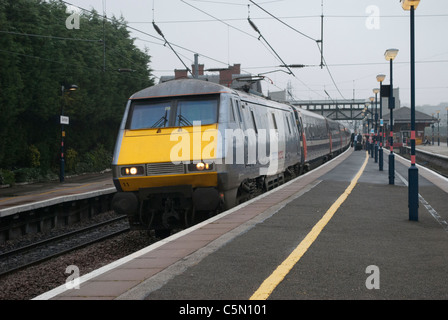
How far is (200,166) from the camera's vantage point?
10781 mm

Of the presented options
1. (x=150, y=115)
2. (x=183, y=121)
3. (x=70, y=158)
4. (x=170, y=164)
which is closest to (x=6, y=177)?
(x=70, y=158)

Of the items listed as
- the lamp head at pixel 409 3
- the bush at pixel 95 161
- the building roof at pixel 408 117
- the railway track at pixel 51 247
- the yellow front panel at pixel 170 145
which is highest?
the building roof at pixel 408 117

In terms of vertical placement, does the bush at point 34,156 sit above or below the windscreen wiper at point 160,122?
below

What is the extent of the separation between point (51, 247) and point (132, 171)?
12.9 ft

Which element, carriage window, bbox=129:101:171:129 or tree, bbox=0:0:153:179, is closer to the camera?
carriage window, bbox=129:101:171:129

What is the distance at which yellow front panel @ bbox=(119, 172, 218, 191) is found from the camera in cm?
1078

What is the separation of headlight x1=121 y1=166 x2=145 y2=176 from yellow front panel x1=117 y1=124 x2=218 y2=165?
0.12 m

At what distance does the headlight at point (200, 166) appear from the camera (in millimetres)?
10758

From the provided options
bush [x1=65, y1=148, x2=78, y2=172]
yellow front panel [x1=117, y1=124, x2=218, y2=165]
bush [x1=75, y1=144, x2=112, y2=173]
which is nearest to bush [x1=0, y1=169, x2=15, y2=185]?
bush [x1=65, y1=148, x2=78, y2=172]

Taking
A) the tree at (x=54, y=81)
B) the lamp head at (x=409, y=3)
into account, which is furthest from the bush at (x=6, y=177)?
the lamp head at (x=409, y=3)

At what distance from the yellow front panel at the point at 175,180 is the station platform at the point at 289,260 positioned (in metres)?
0.78

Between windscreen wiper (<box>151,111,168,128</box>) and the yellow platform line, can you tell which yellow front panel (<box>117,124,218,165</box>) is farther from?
the yellow platform line

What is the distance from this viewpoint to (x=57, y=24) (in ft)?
96.3

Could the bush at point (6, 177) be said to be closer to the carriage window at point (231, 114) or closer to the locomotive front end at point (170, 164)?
the locomotive front end at point (170, 164)
